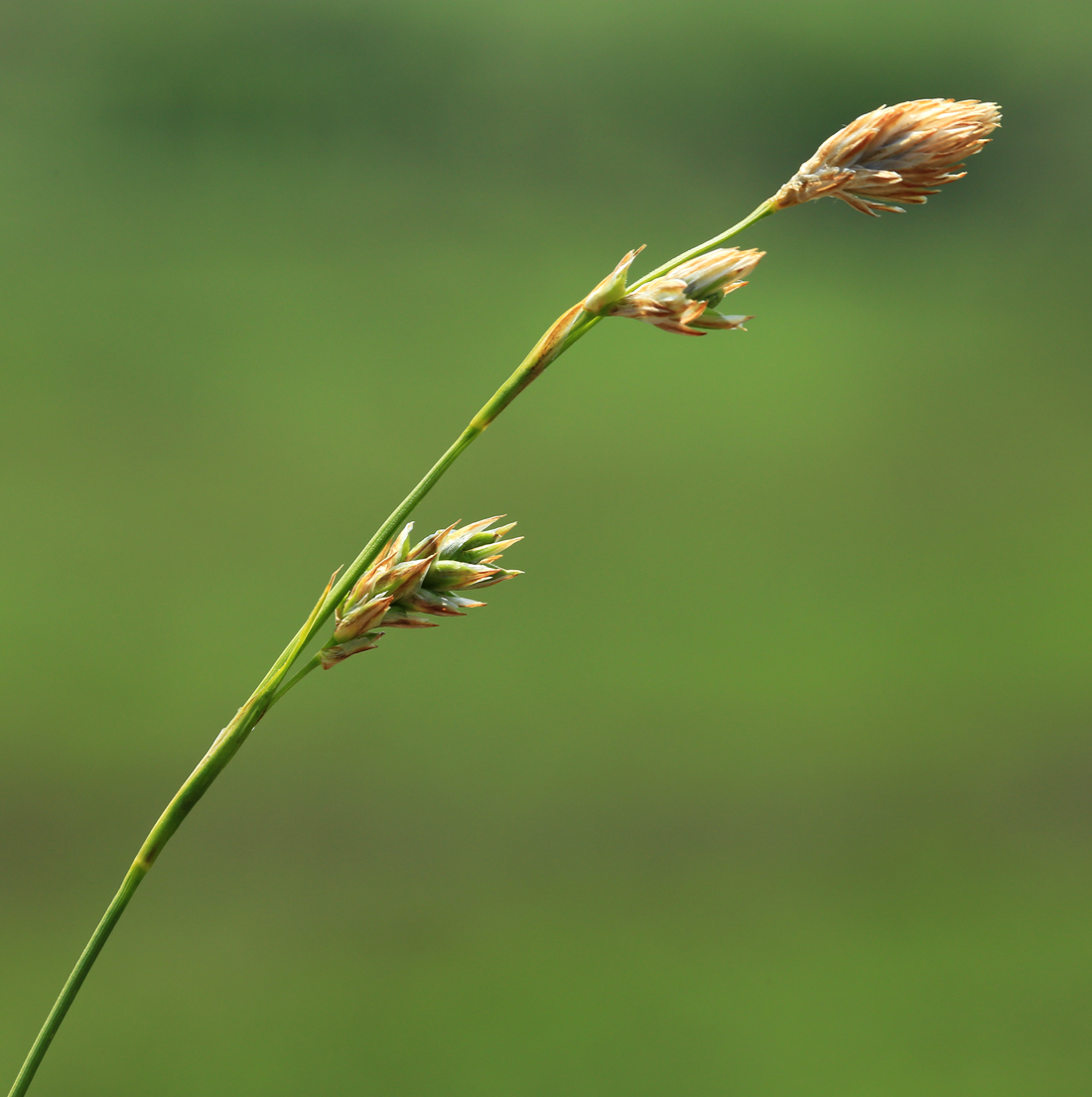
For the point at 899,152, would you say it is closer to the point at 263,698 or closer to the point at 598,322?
the point at 598,322

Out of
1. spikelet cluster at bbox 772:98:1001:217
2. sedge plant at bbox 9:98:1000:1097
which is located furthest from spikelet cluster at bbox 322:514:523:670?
spikelet cluster at bbox 772:98:1001:217

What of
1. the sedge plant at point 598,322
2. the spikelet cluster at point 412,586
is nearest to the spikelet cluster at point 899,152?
the sedge plant at point 598,322

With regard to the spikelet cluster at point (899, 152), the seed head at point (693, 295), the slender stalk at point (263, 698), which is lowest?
the slender stalk at point (263, 698)

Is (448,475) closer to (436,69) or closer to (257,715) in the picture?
(436,69)

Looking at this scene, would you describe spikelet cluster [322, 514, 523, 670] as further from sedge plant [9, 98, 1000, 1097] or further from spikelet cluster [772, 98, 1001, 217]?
spikelet cluster [772, 98, 1001, 217]

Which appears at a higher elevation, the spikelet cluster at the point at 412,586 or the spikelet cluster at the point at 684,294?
the spikelet cluster at the point at 684,294

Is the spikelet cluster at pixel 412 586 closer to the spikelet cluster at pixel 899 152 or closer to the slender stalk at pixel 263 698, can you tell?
the slender stalk at pixel 263 698

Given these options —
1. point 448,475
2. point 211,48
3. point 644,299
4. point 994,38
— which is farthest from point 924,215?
point 644,299

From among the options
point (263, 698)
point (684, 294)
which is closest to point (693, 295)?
point (684, 294)
